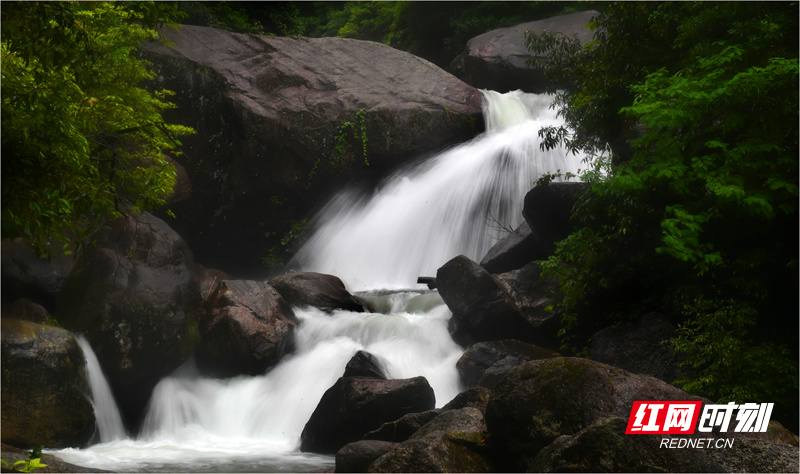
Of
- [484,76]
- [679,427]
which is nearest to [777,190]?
[679,427]

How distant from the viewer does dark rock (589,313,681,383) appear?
7730mm

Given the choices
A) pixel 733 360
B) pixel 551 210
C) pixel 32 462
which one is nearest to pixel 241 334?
pixel 32 462

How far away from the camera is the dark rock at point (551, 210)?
34.9ft

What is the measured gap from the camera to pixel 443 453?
4.86 m

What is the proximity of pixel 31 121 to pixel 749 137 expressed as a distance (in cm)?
785

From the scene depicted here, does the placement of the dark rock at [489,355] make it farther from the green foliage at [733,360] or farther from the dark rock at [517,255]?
the dark rock at [517,255]

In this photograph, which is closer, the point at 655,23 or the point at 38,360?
the point at 38,360

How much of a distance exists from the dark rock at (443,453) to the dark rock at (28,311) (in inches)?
233

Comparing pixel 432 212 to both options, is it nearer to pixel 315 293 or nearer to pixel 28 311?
pixel 315 293

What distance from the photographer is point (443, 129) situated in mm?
16062

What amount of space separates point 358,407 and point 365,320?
2.97m

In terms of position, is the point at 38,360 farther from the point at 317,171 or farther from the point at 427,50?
the point at 427,50

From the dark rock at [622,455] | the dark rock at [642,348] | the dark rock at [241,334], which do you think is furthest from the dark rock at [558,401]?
the dark rock at [241,334]

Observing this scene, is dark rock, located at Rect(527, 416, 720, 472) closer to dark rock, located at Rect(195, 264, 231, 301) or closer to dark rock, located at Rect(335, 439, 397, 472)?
dark rock, located at Rect(335, 439, 397, 472)
